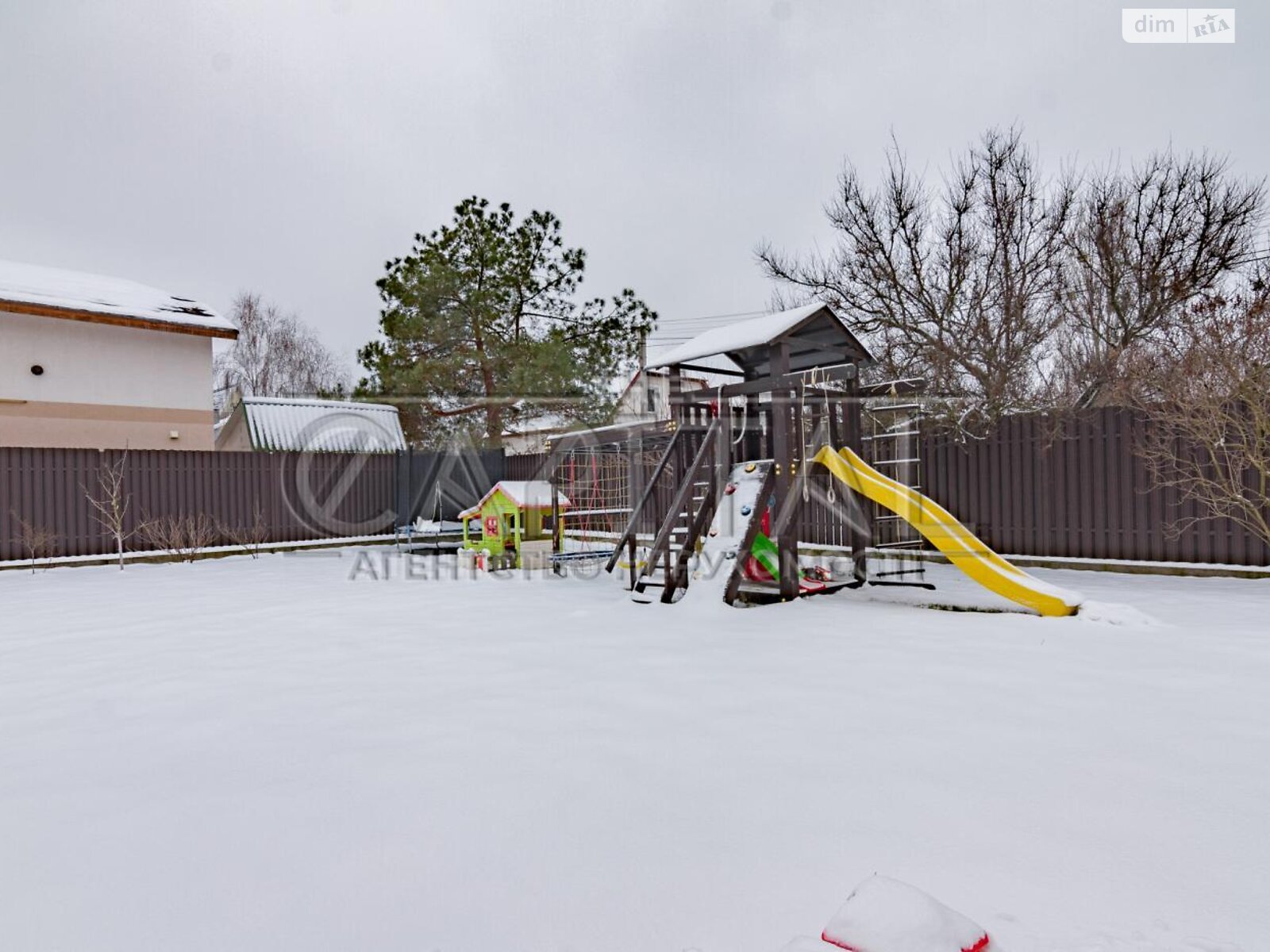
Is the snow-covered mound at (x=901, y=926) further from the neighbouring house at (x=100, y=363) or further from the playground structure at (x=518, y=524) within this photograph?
the neighbouring house at (x=100, y=363)

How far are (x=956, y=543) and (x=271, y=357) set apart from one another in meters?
29.0

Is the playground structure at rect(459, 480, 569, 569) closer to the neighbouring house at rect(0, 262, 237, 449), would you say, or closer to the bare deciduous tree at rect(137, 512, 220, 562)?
the bare deciduous tree at rect(137, 512, 220, 562)

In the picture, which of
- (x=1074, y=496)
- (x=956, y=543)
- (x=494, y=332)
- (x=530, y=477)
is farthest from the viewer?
(x=494, y=332)

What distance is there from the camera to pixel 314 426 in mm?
16469

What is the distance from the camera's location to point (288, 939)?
1.64 metres

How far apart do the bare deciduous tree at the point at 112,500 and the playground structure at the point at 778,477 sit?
8306mm

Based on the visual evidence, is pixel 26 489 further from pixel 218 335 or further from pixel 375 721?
pixel 375 721

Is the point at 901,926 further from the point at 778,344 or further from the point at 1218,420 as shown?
the point at 1218,420

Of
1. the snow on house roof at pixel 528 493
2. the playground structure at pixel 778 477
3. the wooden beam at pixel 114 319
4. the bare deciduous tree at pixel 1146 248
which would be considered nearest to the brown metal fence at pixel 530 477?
the playground structure at pixel 778 477

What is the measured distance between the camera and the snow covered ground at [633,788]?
67.7 inches

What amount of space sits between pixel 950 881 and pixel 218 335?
53.3ft

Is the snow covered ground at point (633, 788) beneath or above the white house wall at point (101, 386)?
beneath

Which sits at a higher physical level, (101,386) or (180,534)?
(101,386)

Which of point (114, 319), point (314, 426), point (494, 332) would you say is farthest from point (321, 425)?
point (494, 332)
